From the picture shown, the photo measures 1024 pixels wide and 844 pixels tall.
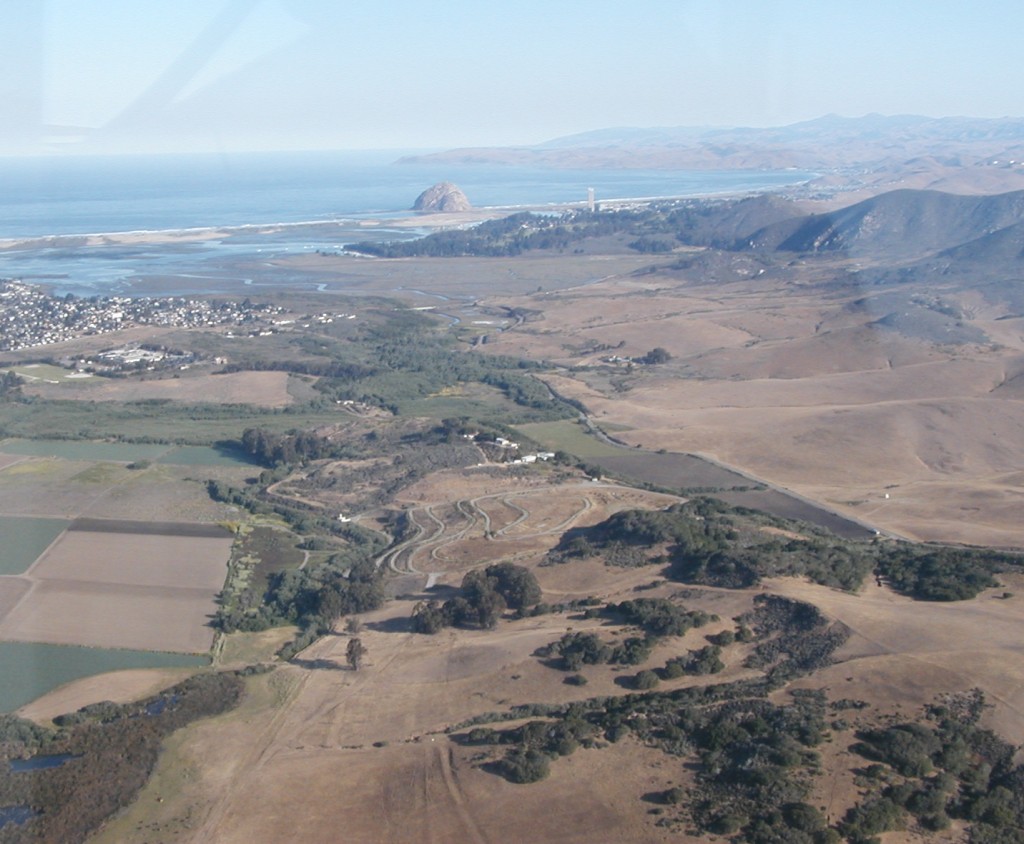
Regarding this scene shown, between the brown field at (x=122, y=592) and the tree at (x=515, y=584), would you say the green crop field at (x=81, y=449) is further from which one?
the tree at (x=515, y=584)

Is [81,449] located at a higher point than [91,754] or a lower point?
lower

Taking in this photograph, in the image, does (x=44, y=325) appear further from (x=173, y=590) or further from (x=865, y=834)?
(x=865, y=834)

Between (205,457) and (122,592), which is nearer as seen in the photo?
(122,592)

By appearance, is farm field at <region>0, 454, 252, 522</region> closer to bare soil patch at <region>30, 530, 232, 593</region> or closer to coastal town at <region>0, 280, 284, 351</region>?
bare soil patch at <region>30, 530, 232, 593</region>

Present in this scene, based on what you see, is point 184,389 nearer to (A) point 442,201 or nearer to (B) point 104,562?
(B) point 104,562

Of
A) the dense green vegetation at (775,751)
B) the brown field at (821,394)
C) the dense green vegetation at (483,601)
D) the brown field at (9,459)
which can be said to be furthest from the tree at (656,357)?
the dense green vegetation at (775,751)

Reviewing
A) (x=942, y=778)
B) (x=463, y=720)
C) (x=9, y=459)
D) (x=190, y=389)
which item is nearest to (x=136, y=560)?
(x=463, y=720)

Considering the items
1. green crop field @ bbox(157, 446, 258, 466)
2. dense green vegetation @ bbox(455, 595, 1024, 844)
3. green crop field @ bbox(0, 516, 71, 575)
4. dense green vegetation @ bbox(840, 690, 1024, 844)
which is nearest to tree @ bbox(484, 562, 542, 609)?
dense green vegetation @ bbox(455, 595, 1024, 844)
